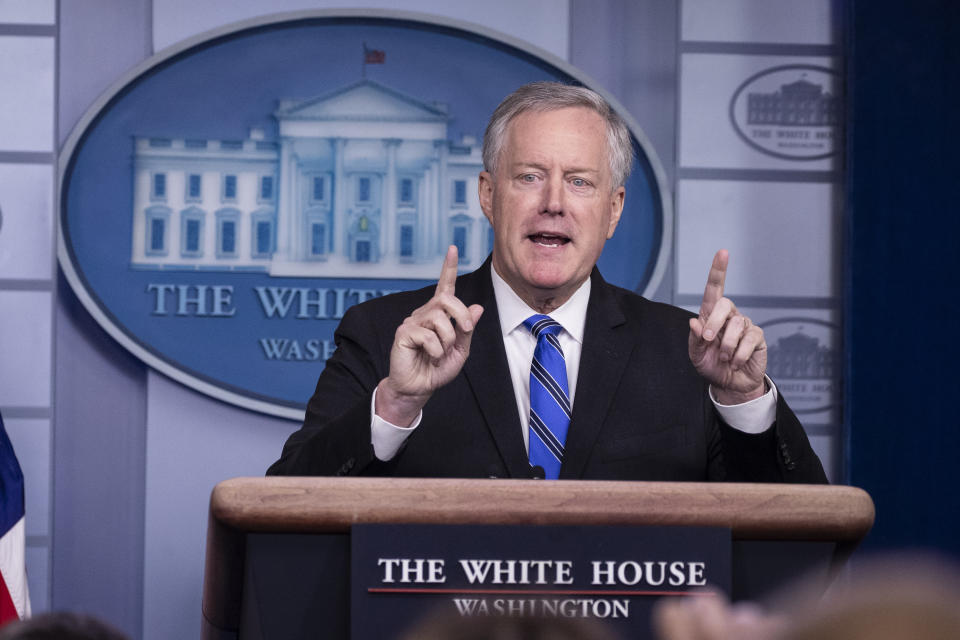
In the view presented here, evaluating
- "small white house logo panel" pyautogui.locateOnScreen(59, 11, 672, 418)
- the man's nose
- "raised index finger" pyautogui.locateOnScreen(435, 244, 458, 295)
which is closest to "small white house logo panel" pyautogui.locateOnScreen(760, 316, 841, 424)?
"small white house logo panel" pyautogui.locateOnScreen(59, 11, 672, 418)

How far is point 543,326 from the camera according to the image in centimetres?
161

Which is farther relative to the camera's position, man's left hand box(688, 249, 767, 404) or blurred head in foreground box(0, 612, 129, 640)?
man's left hand box(688, 249, 767, 404)

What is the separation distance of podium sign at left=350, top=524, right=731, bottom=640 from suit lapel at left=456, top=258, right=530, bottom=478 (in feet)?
1.81

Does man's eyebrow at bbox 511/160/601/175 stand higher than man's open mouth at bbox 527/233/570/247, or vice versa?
man's eyebrow at bbox 511/160/601/175

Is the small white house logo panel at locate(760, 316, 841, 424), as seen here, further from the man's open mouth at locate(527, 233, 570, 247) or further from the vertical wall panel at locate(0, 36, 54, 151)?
the vertical wall panel at locate(0, 36, 54, 151)

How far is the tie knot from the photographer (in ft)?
5.28

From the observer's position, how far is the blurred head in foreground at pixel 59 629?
394 millimetres

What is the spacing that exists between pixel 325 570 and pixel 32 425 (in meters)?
2.04

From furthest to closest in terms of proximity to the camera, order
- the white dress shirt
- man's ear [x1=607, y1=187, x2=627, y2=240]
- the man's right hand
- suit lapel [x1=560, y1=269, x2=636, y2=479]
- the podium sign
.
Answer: man's ear [x1=607, y1=187, x2=627, y2=240]
the white dress shirt
suit lapel [x1=560, y1=269, x2=636, y2=479]
the man's right hand
the podium sign

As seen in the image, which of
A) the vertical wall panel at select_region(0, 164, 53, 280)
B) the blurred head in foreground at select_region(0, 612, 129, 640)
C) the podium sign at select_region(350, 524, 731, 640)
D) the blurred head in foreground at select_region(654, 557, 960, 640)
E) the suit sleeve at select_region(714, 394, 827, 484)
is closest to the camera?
the blurred head in foreground at select_region(654, 557, 960, 640)

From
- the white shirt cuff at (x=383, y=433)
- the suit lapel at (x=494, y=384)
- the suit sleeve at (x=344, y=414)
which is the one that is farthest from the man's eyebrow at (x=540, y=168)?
the white shirt cuff at (x=383, y=433)

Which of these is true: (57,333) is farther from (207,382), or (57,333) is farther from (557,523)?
(557,523)

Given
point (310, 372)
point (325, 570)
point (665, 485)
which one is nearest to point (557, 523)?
point (665, 485)

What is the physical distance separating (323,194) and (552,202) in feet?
3.88
